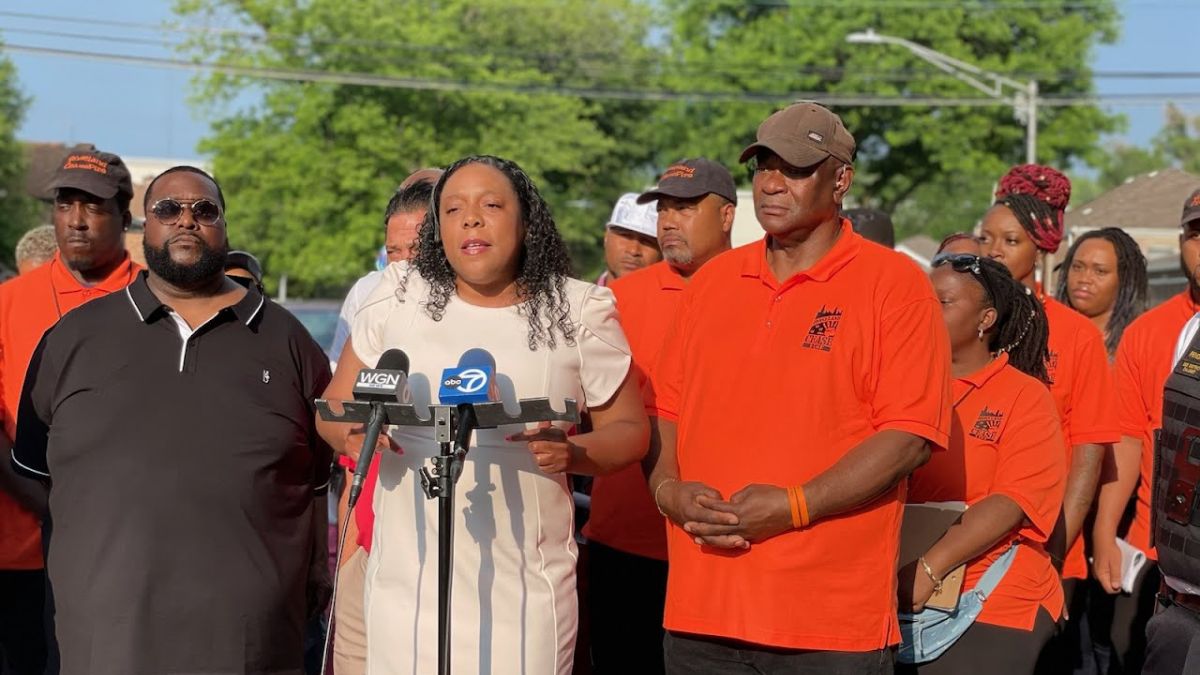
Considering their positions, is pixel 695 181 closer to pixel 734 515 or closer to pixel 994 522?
pixel 994 522

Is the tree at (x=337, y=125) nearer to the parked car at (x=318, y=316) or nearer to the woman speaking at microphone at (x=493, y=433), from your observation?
the parked car at (x=318, y=316)

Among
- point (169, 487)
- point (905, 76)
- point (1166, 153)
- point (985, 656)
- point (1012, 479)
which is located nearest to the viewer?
point (169, 487)

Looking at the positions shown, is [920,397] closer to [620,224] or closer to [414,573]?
[414,573]

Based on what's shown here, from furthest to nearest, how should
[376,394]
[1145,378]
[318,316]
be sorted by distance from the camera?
[318,316]
[1145,378]
[376,394]

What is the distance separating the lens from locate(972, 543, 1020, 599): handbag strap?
205 inches

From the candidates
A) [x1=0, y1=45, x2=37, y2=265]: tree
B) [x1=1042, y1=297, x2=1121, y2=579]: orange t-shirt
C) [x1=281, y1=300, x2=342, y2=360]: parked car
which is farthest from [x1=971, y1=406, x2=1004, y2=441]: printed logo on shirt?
[x1=0, y1=45, x2=37, y2=265]: tree

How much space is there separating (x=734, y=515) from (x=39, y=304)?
11.4 feet

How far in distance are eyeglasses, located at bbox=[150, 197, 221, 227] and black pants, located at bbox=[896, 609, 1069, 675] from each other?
286 centimetres

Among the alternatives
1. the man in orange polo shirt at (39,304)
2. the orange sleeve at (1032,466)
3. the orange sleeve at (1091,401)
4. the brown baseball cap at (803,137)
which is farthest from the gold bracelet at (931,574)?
the man in orange polo shirt at (39,304)

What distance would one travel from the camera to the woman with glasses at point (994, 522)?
5.10 m

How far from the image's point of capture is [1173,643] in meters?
5.04

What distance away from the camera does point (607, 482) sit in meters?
6.19

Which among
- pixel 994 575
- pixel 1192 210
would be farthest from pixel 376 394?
pixel 1192 210

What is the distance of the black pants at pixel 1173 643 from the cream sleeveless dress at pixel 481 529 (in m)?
2.04
